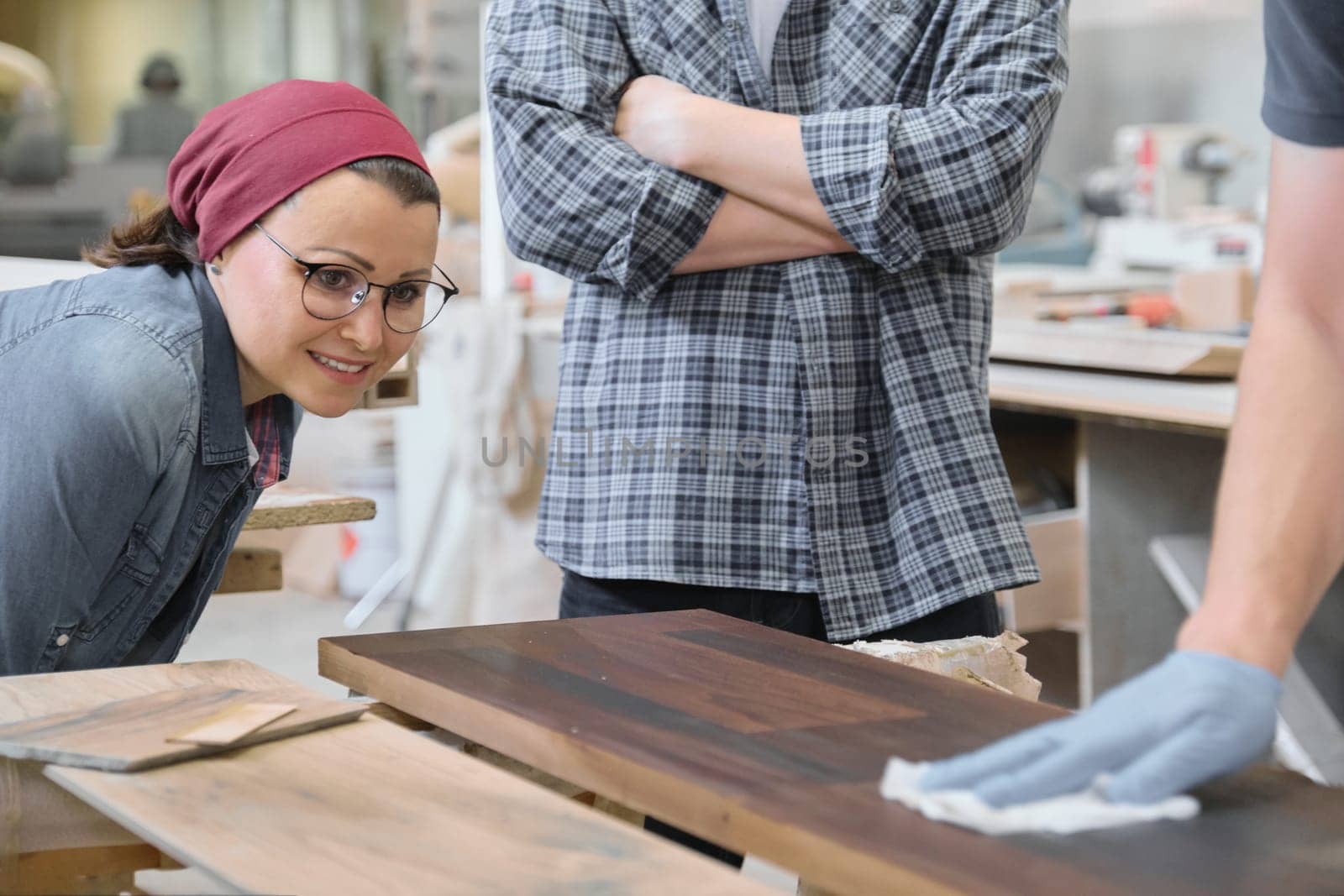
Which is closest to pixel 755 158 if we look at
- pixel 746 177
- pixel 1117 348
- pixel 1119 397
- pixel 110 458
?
pixel 746 177

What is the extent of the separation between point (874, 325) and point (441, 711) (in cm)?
64

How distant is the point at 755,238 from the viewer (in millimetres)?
1426

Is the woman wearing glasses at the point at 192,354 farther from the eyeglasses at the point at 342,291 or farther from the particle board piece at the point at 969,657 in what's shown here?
the particle board piece at the point at 969,657

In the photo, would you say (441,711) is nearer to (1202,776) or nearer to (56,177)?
(1202,776)

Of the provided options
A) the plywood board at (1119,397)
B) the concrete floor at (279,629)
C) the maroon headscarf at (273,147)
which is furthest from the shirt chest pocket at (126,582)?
the concrete floor at (279,629)

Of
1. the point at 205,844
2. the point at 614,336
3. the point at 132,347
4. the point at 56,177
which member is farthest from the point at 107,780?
the point at 56,177

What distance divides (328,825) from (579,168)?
82 centimetres

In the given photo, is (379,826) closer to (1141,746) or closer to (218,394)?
(1141,746)

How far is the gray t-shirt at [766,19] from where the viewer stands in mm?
1471

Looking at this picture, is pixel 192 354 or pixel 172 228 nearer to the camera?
pixel 192 354

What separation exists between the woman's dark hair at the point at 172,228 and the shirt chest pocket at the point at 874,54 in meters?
0.42

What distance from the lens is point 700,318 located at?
57.0 inches

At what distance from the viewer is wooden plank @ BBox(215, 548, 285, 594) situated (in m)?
1.76

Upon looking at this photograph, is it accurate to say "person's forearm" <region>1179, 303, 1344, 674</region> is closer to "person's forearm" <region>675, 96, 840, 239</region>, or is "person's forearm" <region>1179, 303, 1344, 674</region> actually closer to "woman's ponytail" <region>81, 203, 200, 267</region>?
"person's forearm" <region>675, 96, 840, 239</region>
